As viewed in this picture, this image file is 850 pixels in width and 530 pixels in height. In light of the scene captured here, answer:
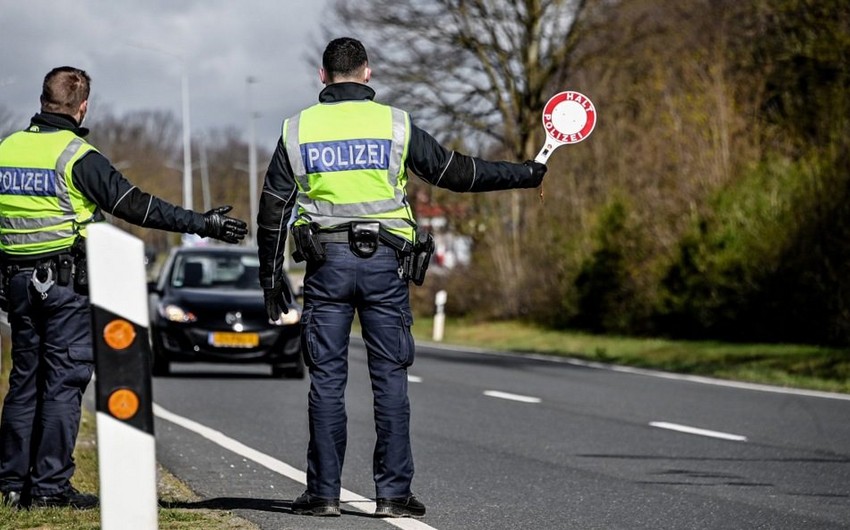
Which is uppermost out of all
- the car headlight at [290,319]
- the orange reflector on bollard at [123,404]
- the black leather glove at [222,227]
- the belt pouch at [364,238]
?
the black leather glove at [222,227]

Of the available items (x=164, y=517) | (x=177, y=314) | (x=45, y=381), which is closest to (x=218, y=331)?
(x=177, y=314)

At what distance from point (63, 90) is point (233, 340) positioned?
1023 centimetres

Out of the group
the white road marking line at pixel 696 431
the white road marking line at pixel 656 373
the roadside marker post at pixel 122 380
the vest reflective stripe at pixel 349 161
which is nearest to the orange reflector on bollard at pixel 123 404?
the roadside marker post at pixel 122 380

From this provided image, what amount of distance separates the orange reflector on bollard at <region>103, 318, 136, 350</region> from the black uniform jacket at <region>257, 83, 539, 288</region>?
82.0 inches

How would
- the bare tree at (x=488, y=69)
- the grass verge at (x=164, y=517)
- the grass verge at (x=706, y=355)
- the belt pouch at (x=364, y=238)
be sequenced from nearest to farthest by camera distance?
the grass verge at (x=164, y=517)
the belt pouch at (x=364, y=238)
the grass verge at (x=706, y=355)
the bare tree at (x=488, y=69)

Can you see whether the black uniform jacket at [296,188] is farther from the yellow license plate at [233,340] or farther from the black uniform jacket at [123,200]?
the yellow license plate at [233,340]

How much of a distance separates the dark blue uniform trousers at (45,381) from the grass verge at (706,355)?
1115 cm

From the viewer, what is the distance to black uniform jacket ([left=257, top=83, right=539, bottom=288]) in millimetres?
6500

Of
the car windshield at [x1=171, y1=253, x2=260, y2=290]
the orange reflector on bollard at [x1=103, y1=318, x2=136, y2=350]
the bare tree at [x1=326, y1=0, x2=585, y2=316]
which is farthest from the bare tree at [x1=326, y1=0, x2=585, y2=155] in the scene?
the orange reflector on bollard at [x1=103, y1=318, x2=136, y2=350]

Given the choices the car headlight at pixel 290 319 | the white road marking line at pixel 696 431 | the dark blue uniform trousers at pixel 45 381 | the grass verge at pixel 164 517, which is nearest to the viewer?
the grass verge at pixel 164 517

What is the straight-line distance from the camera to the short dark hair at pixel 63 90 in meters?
6.71

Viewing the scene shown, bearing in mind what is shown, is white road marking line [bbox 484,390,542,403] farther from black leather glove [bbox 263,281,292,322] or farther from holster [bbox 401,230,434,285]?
holster [bbox 401,230,434,285]

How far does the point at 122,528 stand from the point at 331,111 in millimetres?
2629

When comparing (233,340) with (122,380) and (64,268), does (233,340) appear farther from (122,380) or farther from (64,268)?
(122,380)
